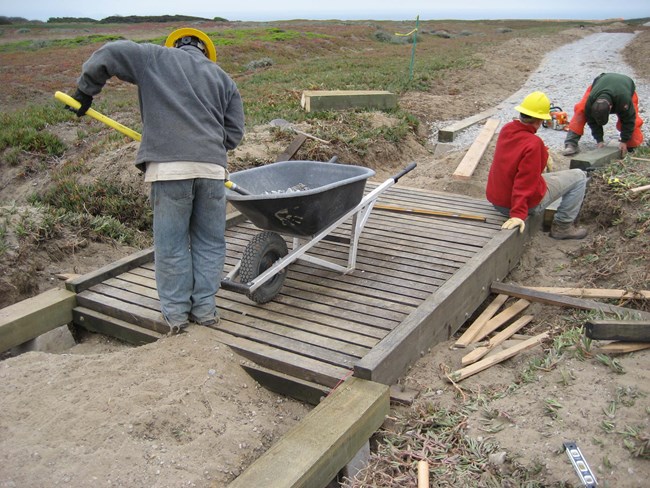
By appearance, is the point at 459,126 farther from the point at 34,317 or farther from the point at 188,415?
the point at 188,415

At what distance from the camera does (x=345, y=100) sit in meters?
11.3

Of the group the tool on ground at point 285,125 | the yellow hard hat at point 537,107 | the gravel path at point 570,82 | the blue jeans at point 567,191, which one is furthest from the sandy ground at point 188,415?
the gravel path at point 570,82

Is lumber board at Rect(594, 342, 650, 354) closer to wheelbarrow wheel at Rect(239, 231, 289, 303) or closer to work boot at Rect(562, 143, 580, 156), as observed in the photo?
wheelbarrow wheel at Rect(239, 231, 289, 303)

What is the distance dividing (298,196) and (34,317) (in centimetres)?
214

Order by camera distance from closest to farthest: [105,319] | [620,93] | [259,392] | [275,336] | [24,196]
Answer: [259,392] < [275,336] < [105,319] < [620,93] < [24,196]

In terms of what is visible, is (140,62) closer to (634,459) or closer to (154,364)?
(154,364)

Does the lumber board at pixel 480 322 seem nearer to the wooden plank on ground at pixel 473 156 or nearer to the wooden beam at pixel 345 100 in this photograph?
the wooden plank on ground at pixel 473 156

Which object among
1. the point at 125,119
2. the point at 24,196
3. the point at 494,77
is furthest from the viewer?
the point at 494,77

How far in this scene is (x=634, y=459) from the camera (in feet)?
9.18

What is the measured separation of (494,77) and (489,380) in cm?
1760

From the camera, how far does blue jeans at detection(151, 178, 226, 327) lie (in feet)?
12.3

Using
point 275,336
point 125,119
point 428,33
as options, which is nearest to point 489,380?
point 275,336

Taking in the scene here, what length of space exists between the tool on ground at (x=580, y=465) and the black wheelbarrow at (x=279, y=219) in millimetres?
2164

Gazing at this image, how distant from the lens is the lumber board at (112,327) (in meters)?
4.24
